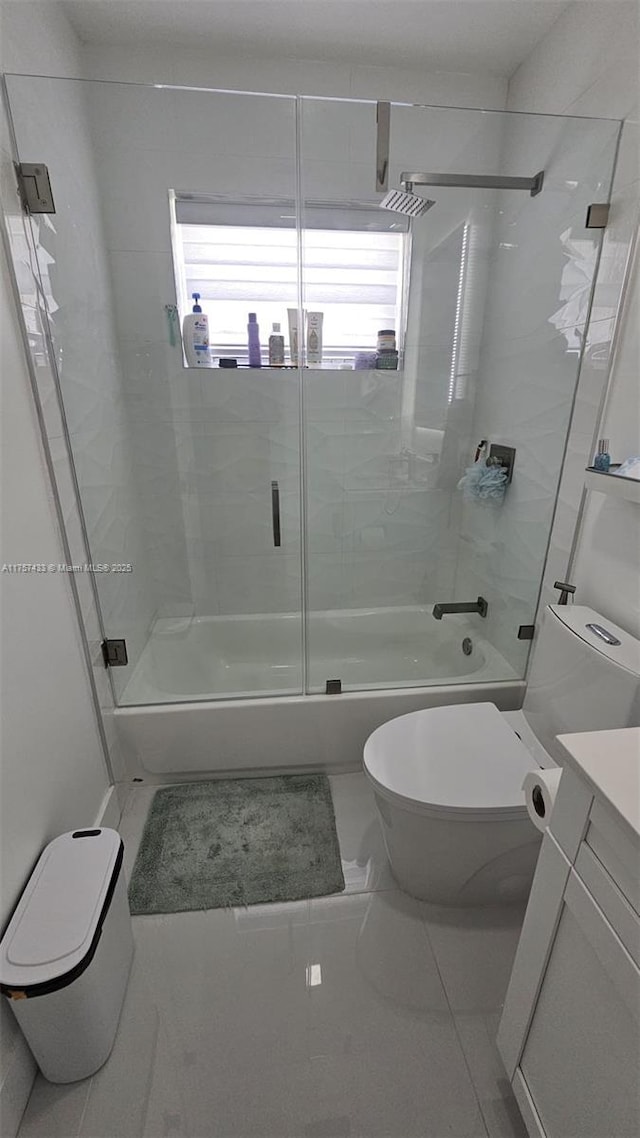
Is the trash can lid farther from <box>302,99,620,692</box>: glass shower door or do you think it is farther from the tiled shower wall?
the tiled shower wall

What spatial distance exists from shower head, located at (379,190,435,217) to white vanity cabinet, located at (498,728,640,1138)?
199 centimetres

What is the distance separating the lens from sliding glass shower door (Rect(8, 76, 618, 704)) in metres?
1.57

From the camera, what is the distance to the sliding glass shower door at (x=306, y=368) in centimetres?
157

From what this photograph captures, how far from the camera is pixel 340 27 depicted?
154 cm

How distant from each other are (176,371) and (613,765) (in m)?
2.03

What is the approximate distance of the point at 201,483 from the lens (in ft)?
7.22

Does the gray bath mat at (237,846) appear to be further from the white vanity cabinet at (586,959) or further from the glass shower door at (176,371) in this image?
the white vanity cabinet at (586,959)

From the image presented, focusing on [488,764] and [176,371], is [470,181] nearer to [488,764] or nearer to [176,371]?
[176,371]

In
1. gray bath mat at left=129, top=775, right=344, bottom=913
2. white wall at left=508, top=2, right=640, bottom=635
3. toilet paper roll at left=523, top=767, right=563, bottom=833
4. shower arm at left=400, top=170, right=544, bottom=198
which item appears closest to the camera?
toilet paper roll at left=523, top=767, right=563, bottom=833

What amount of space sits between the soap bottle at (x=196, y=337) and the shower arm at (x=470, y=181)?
2.99ft

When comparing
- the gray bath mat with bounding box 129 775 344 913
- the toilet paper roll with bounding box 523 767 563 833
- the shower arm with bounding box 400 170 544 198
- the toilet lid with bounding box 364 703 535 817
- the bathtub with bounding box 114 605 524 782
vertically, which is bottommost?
the gray bath mat with bounding box 129 775 344 913

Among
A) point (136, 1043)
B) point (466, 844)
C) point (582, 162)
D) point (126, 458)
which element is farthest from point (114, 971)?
point (582, 162)

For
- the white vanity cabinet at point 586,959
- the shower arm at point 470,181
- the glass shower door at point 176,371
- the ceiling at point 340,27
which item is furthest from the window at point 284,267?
the white vanity cabinet at point 586,959

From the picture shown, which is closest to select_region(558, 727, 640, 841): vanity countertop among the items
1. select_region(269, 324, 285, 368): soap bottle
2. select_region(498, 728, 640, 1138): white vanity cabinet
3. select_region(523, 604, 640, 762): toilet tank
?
select_region(498, 728, 640, 1138): white vanity cabinet
